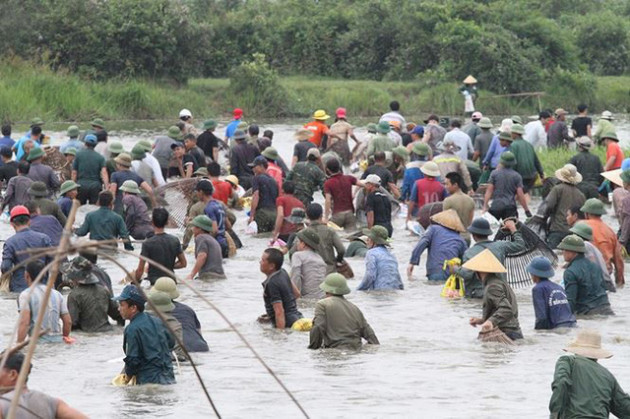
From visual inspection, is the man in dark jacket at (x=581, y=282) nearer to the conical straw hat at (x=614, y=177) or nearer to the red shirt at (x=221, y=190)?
the conical straw hat at (x=614, y=177)

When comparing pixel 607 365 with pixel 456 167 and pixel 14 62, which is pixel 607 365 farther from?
pixel 14 62

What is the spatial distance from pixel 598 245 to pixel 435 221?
1.80m

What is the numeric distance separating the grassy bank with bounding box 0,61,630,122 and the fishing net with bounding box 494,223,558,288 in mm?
21898

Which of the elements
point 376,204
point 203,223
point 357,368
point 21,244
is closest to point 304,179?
point 376,204

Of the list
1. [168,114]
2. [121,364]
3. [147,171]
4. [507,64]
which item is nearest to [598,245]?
[121,364]

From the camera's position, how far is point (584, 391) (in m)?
9.41

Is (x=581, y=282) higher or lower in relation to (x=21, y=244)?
lower

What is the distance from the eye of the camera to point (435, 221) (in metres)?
16.4

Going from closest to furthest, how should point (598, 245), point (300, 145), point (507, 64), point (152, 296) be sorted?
point (152, 296) < point (598, 245) < point (300, 145) < point (507, 64)

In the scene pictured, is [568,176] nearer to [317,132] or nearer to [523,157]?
[523,157]

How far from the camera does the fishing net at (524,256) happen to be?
52.7 feet

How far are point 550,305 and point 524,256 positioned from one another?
8.10 feet

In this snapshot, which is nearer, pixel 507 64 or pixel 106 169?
pixel 106 169

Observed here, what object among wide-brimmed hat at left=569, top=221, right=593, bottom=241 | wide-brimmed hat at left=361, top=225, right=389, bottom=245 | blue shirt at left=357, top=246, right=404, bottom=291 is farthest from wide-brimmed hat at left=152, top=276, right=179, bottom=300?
wide-brimmed hat at left=569, top=221, right=593, bottom=241
